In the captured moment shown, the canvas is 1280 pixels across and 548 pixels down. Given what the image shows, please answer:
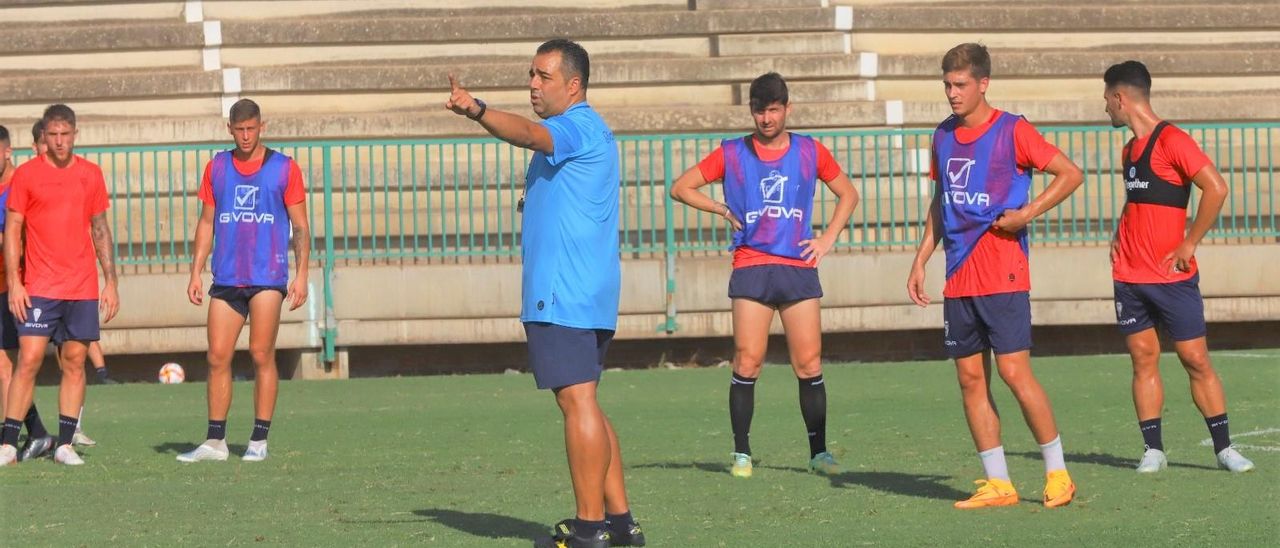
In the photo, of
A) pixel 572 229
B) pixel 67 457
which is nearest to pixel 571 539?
pixel 572 229

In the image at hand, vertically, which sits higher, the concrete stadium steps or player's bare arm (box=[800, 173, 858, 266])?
the concrete stadium steps

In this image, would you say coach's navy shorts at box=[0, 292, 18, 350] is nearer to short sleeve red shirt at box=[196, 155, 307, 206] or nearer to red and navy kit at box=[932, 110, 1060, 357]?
short sleeve red shirt at box=[196, 155, 307, 206]

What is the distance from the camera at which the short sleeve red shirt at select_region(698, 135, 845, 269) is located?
940 centimetres

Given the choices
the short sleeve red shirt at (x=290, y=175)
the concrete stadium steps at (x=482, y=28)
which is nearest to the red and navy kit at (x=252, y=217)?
the short sleeve red shirt at (x=290, y=175)

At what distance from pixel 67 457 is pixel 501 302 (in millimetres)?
6649

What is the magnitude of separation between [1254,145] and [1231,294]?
1521 mm

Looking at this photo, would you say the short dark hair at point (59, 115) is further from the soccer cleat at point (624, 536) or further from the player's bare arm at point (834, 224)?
the soccer cleat at point (624, 536)

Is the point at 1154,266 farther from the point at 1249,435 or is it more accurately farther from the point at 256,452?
the point at 256,452

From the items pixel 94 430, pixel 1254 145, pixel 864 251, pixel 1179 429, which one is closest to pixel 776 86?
pixel 1179 429

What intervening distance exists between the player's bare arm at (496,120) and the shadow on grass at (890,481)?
9.71 ft

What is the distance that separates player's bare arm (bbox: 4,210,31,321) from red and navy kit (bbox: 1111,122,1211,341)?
5.78 meters

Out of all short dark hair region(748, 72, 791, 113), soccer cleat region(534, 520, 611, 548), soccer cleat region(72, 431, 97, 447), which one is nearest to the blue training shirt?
soccer cleat region(534, 520, 611, 548)

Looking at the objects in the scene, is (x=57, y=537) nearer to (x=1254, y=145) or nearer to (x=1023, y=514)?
(x=1023, y=514)

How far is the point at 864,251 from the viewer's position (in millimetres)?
17281
